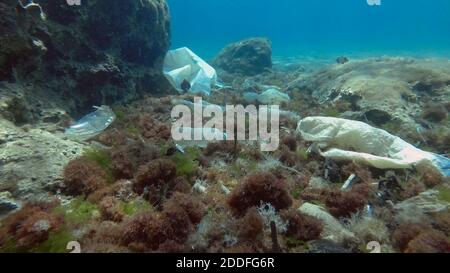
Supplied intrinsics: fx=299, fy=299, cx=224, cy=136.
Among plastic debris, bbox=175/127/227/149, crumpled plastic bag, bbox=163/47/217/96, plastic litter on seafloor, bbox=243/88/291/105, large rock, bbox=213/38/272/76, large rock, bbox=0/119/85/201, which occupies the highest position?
large rock, bbox=213/38/272/76

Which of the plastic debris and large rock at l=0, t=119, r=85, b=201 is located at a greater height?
the plastic debris

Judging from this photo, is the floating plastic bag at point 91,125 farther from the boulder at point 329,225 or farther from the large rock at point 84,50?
the boulder at point 329,225

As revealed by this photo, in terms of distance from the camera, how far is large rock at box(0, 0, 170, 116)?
6.78 metres

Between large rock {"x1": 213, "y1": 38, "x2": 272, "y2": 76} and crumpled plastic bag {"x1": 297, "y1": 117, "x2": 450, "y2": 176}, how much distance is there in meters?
17.0

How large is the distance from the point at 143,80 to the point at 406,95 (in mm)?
9857

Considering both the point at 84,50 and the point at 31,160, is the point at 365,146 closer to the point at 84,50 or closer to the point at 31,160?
the point at 31,160

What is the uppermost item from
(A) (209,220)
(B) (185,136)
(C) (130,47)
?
(C) (130,47)

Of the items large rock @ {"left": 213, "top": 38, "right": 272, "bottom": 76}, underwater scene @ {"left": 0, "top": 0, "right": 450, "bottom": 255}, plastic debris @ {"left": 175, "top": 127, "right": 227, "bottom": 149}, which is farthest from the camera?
large rock @ {"left": 213, "top": 38, "right": 272, "bottom": 76}

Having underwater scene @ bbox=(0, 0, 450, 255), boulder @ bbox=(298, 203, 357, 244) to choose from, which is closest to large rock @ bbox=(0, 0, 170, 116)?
underwater scene @ bbox=(0, 0, 450, 255)

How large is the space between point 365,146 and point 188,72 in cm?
996

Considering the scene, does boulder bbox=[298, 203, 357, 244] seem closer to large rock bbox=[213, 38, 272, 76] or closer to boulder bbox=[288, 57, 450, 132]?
boulder bbox=[288, 57, 450, 132]

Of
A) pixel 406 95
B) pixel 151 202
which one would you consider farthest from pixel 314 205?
pixel 406 95
